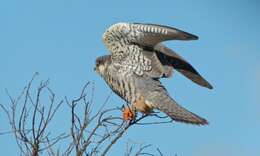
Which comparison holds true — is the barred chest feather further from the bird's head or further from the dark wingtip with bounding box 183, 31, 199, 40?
the dark wingtip with bounding box 183, 31, 199, 40

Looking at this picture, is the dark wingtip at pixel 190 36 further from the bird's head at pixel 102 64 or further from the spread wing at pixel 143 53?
the bird's head at pixel 102 64

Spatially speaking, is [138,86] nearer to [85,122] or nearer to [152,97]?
[152,97]

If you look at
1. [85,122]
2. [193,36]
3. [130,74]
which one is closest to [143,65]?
[130,74]

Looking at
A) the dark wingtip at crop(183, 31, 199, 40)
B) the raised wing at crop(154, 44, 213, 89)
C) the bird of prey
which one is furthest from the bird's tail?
the dark wingtip at crop(183, 31, 199, 40)

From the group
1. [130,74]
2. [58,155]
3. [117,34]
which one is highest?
[117,34]

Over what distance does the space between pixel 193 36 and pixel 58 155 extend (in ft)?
6.28

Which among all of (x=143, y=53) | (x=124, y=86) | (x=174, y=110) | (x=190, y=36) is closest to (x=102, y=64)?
(x=124, y=86)

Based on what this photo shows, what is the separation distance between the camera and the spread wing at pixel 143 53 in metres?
5.27

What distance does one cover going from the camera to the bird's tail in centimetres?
476

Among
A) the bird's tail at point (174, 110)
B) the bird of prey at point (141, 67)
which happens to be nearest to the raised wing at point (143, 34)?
the bird of prey at point (141, 67)

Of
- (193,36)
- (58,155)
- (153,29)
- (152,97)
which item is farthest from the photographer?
(152,97)

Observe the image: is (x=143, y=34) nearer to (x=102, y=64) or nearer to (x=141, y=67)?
(x=141, y=67)

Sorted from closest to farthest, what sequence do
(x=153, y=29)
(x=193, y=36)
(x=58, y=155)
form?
(x=58, y=155), (x=193, y=36), (x=153, y=29)

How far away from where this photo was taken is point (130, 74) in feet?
18.5
